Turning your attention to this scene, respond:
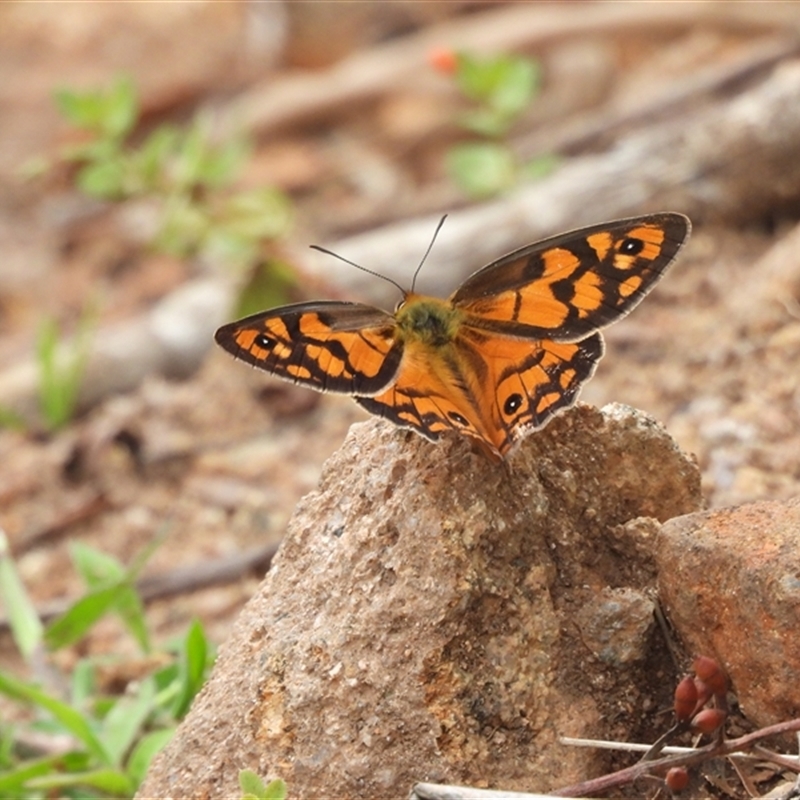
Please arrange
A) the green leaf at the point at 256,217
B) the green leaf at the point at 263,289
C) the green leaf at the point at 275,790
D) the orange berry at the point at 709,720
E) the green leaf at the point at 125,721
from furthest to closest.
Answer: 1. the green leaf at the point at 256,217
2. the green leaf at the point at 263,289
3. the green leaf at the point at 125,721
4. the green leaf at the point at 275,790
5. the orange berry at the point at 709,720

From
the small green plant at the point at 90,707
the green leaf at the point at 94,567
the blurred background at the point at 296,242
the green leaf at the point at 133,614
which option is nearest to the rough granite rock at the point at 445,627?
the small green plant at the point at 90,707

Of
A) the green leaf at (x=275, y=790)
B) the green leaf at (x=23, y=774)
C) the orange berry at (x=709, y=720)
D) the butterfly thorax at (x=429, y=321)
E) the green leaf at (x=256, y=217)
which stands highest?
the green leaf at (x=256, y=217)

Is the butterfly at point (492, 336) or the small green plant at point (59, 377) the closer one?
the butterfly at point (492, 336)

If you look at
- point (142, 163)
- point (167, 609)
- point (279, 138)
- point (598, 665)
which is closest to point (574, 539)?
point (598, 665)

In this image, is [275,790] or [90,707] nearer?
[275,790]

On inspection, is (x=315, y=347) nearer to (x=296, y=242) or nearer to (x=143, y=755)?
(x=143, y=755)

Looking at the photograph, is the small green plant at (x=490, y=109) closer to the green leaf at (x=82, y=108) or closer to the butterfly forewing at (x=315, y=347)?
the green leaf at (x=82, y=108)

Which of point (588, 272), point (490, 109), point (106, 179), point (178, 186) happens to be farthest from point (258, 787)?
point (490, 109)

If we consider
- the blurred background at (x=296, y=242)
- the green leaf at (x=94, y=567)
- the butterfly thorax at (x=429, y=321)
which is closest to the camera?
the butterfly thorax at (x=429, y=321)

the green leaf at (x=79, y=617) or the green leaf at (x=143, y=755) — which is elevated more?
the green leaf at (x=79, y=617)
